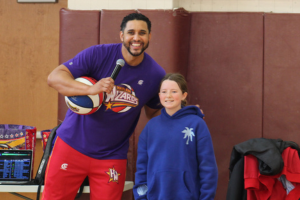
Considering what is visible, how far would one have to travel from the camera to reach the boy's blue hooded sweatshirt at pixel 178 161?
2184 mm

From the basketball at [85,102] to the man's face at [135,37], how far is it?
0.36 m

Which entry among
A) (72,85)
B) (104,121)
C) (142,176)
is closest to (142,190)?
(142,176)

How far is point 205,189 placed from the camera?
7.09ft

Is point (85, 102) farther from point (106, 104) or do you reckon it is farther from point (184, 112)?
point (184, 112)

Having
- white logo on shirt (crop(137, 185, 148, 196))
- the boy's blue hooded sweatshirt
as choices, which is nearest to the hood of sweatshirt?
the boy's blue hooded sweatshirt

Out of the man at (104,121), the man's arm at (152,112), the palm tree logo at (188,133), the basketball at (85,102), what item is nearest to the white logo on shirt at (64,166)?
the man at (104,121)

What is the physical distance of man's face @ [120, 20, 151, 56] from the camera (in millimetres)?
2484

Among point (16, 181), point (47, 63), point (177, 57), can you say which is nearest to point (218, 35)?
point (177, 57)

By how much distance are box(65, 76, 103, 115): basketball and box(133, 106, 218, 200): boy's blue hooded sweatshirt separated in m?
0.39

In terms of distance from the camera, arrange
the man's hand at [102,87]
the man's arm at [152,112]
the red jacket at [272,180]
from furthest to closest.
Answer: the man's arm at [152,112]
the red jacket at [272,180]
the man's hand at [102,87]

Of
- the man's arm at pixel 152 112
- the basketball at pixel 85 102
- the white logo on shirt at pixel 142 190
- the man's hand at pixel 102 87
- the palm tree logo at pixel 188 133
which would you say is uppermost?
the man's hand at pixel 102 87

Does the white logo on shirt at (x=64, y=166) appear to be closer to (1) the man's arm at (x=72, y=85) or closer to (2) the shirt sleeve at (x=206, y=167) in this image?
(1) the man's arm at (x=72, y=85)

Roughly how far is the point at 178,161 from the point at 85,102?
0.70m

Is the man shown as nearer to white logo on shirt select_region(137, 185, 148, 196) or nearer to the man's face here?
the man's face
